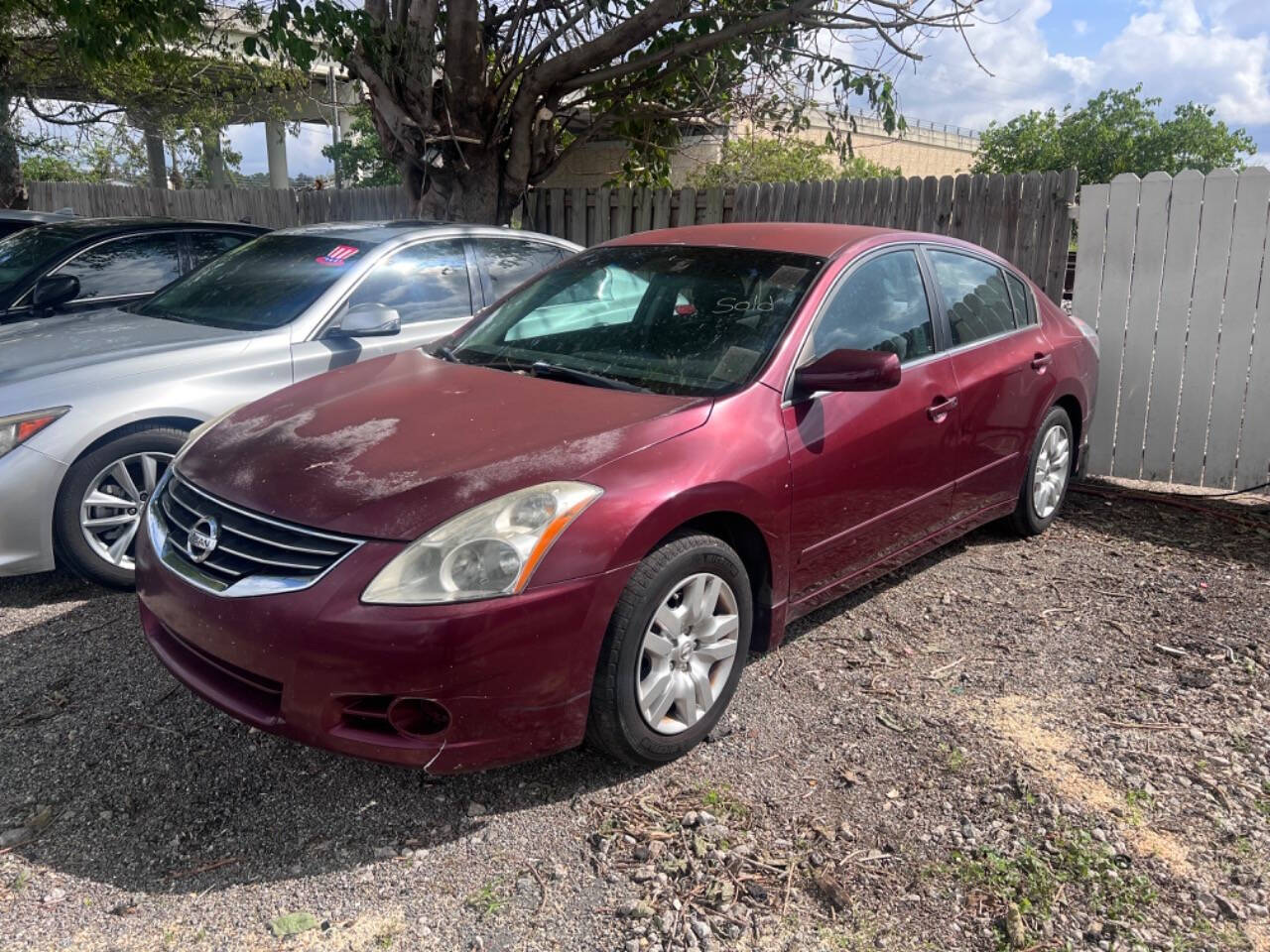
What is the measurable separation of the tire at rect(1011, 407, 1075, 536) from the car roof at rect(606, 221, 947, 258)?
3.93ft

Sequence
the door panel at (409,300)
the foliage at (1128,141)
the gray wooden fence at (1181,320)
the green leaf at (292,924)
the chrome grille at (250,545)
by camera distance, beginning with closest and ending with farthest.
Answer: the green leaf at (292,924) < the chrome grille at (250,545) < the door panel at (409,300) < the gray wooden fence at (1181,320) < the foliage at (1128,141)

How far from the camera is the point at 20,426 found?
4250 millimetres

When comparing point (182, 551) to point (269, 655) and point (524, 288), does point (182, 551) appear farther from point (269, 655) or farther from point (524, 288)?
point (524, 288)

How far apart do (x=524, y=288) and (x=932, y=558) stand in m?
2.45

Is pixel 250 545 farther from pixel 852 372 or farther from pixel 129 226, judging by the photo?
pixel 129 226

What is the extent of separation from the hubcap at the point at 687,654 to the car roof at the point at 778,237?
62.7 inches

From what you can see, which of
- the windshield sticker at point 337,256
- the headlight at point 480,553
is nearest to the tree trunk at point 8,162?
the windshield sticker at point 337,256

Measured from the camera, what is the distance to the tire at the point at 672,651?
9.50ft

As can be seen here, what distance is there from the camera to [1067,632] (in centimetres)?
432

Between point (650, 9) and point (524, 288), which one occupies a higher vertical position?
point (650, 9)

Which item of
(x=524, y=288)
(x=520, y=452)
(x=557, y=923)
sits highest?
(x=524, y=288)

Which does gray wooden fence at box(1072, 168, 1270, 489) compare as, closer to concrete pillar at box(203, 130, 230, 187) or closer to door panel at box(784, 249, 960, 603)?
door panel at box(784, 249, 960, 603)

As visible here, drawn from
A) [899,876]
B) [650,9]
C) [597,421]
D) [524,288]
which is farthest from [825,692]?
[650,9]

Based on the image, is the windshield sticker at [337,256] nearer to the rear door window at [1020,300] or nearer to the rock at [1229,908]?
the rear door window at [1020,300]
